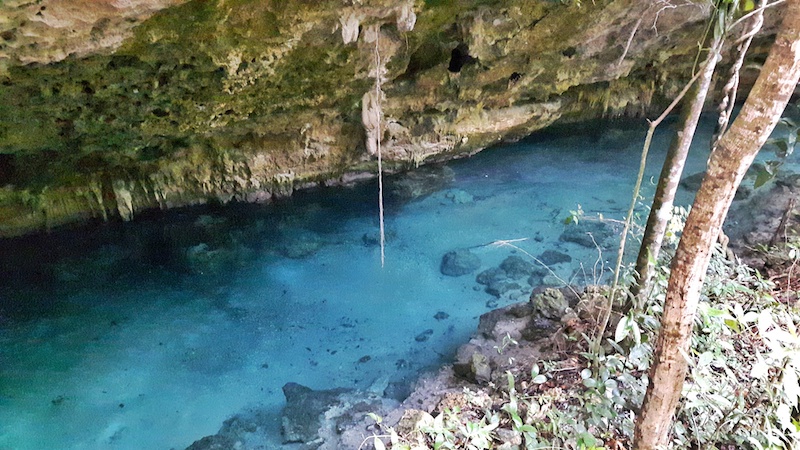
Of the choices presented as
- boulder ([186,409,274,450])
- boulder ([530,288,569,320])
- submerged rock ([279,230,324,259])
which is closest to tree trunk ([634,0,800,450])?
boulder ([530,288,569,320])

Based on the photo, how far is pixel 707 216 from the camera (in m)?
1.88

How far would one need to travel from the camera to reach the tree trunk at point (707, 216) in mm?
1652

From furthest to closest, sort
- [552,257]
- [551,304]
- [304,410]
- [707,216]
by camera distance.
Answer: [552,257] → [551,304] → [304,410] → [707,216]

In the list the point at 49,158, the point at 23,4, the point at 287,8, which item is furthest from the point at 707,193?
the point at 49,158

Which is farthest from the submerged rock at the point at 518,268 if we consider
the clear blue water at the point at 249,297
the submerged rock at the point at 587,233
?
the submerged rock at the point at 587,233

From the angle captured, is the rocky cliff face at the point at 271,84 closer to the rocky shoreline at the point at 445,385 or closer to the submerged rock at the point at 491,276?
the rocky shoreline at the point at 445,385

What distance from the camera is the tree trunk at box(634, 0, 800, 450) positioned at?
1.65 meters

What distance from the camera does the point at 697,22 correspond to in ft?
22.7

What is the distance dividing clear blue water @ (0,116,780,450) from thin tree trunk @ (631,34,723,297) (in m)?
2.26

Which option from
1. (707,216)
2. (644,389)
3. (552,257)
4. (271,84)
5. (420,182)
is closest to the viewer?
(707,216)

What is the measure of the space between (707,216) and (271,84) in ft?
16.5

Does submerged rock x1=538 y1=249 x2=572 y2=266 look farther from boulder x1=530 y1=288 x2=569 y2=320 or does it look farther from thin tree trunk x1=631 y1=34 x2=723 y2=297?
thin tree trunk x1=631 y1=34 x2=723 y2=297

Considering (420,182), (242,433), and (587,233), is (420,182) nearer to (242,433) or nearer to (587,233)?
(587,233)

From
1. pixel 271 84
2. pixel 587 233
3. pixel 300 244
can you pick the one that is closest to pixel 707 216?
pixel 587 233
